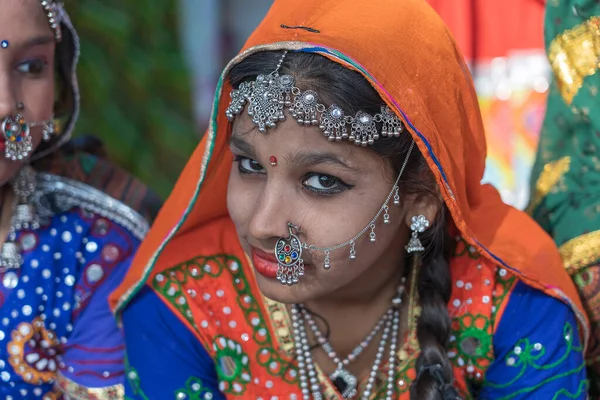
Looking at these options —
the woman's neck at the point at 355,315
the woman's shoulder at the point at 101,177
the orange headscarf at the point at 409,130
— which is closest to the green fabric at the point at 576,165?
the orange headscarf at the point at 409,130

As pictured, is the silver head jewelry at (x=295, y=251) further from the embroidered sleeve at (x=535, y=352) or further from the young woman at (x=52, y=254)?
the young woman at (x=52, y=254)

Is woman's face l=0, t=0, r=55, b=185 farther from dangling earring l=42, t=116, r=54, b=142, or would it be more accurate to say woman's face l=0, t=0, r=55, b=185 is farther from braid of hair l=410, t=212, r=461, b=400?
braid of hair l=410, t=212, r=461, b=400

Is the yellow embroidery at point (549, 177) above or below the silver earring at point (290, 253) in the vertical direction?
above

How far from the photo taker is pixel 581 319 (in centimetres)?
184

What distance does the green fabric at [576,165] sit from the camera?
6.42 feet

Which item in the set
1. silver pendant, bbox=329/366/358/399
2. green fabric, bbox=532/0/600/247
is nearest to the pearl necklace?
silver pendant, bbox=329/366/358/399

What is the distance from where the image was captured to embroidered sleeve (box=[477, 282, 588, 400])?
1784 mm

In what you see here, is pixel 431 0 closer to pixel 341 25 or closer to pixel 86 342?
pixel 341 25

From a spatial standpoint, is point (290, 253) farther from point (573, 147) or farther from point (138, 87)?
point (138, 87)

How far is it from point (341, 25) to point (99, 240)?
33.5 inches

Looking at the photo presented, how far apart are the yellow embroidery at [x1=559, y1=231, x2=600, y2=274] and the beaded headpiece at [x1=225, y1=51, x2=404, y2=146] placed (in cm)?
59

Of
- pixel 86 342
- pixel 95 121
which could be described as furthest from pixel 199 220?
pixel 95 121

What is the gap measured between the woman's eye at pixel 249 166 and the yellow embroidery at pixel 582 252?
773mm

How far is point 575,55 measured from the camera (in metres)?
2.08
